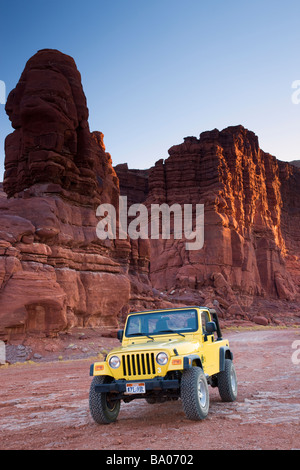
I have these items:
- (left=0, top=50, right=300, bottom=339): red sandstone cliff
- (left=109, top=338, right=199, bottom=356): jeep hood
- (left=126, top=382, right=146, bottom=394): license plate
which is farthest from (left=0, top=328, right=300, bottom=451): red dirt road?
(left=0, top=50, right=300, bottom=339): red sandstone cliff

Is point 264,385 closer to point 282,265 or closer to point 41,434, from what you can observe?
point 41,434

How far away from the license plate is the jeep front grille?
0.74 ft

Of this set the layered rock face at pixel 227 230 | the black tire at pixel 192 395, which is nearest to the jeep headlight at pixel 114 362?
the black tire at pixel 192 395

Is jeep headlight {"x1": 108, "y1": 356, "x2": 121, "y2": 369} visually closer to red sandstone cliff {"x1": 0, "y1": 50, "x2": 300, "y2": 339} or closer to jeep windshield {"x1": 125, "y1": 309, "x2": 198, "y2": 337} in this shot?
jeep windshield {"x1": 125, "y1": 309, "x2": 198, "y2": 337}

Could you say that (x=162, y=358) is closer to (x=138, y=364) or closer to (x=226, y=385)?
(x=138, y=364)

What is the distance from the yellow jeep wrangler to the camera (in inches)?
256

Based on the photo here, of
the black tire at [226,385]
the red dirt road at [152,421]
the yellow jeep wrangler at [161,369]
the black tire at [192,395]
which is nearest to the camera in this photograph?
the red dirt road at [152,421]

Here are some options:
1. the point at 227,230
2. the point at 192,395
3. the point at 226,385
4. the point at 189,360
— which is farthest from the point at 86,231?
the point at 227,230

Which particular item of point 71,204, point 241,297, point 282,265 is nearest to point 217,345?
point 71,204

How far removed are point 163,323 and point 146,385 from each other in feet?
6.29

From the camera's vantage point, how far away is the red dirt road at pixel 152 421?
5473mm

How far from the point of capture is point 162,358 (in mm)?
6699

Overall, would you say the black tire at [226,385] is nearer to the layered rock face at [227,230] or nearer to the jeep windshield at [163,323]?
the jeep windshield at [163,323]

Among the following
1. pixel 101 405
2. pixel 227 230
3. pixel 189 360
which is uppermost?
pixel 227 230
